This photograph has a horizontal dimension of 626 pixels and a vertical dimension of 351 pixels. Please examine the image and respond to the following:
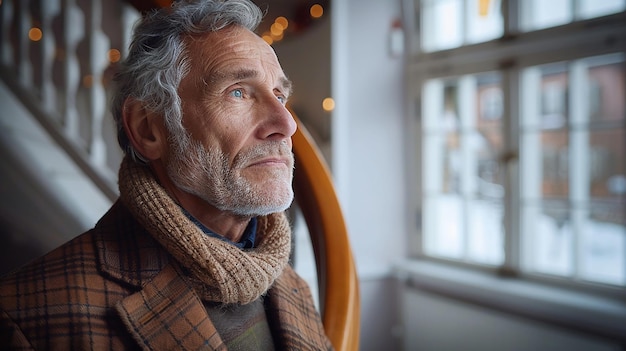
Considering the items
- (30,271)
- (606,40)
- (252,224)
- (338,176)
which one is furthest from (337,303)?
(606,40)

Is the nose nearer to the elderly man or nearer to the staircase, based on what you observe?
the elderly man

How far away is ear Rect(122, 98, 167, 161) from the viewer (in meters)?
0.61

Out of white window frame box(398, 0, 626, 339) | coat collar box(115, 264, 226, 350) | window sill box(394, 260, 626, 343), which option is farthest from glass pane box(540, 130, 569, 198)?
coat collar box(115, 264, 226, 350)

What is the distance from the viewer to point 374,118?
2553 mm

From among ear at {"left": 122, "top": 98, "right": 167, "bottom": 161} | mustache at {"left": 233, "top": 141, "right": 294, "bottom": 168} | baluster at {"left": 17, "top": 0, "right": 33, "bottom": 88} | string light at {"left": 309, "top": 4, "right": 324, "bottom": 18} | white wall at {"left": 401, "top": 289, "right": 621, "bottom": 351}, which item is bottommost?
white wall at {"left": 401, "top": 289, "right": 621, "bottom": 351}

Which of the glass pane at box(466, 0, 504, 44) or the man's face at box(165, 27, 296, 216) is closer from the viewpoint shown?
the man's face at box(165, 27, 296, 216)

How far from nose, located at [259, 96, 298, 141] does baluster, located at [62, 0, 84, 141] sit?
415 mm

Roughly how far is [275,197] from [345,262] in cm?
29

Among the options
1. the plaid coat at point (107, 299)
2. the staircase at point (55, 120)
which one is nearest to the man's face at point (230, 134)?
the plaid coat at point (107, 299)

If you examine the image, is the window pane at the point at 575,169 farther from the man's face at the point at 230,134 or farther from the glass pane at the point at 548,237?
→ the man's face at the point at 230,134

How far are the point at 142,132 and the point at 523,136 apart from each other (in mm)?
2027

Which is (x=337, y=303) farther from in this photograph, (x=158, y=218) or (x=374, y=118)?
(x=374, y=118)

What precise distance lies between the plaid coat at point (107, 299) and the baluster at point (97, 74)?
24 centimetres

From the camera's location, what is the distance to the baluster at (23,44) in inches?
31.0
